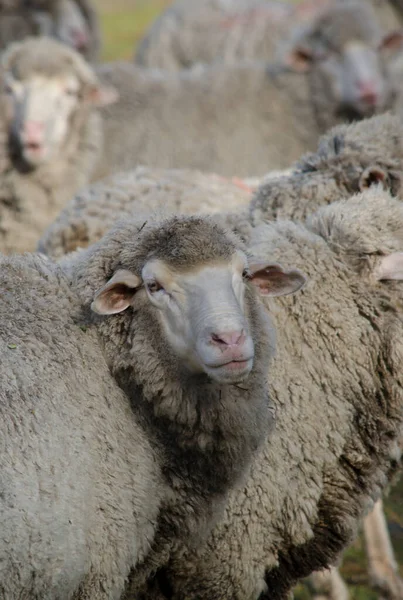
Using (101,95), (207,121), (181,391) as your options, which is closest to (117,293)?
Answer: (181,391)

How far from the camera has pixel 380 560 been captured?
15.6 ft

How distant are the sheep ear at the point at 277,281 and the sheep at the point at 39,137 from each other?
2970 millimetres

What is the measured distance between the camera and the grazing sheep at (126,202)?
4.44m

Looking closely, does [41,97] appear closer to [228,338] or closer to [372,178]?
[372,178]

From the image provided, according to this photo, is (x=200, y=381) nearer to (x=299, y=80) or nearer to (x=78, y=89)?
(x=78, y=89)

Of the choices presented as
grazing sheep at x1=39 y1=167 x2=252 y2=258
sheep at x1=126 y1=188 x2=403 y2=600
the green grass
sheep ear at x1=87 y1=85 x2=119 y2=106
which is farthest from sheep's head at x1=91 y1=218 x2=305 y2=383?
the green grass

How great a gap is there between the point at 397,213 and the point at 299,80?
4353 millimetres

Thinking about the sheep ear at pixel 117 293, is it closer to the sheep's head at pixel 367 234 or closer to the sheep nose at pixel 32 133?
the sheep's head at pixel 367 234

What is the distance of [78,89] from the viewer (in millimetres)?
6883

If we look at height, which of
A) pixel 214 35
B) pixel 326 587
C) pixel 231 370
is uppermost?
pixel 214 35

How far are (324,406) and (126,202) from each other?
1.37 m

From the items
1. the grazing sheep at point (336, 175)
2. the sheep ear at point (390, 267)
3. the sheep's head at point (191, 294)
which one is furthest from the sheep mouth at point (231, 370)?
the grazing sheep at point (336, 175)

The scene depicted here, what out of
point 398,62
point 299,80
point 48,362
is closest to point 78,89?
point 299,80

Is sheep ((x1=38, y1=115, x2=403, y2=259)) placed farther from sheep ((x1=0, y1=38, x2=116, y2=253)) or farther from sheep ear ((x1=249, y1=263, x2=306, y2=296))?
sheep ((x1=0, y1=38, x2=116, y2=253))
